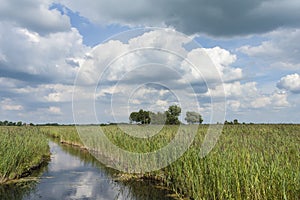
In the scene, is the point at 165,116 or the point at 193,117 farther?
the point at 165,116

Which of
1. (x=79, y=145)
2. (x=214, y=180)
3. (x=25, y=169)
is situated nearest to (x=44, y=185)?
(x=25, y=169)

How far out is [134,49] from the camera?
1007 cm

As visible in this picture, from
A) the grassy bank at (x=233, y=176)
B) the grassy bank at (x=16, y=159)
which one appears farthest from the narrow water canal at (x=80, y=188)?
the grassy bank at (x=233, y=176)

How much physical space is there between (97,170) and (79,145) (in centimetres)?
1038

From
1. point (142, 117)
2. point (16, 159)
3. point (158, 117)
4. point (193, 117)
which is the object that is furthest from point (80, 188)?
point (142, 117)

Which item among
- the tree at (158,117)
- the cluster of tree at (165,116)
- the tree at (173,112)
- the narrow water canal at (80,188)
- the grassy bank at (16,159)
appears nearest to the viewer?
the narrow water canal at (80,188)

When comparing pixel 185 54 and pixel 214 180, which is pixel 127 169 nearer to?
pixel 185 54

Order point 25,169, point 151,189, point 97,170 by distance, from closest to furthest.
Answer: point 151,189 → point 25,169 → point 97,170

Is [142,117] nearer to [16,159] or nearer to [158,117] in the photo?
[158,117]

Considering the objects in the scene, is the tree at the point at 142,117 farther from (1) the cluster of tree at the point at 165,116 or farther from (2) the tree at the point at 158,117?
(2) the tree at the point at 158,117

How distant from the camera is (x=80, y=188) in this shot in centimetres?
971

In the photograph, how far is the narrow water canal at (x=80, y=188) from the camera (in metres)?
8.53

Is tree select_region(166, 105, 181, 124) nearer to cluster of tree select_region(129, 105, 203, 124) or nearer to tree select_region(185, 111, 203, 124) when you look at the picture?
cluster of tree select_region(129, 105, 203, 124)

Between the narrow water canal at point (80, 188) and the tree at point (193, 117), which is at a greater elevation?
the tree at point (193, 117)
